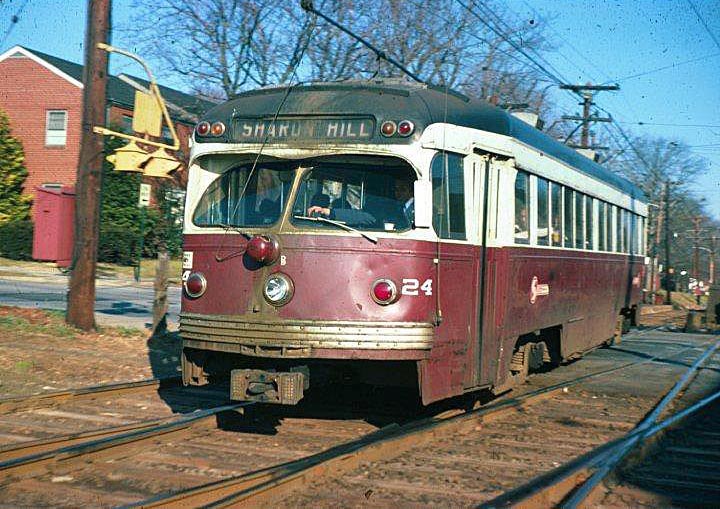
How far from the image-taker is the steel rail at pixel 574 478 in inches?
235

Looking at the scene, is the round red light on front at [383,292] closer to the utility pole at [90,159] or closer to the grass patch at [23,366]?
the grass patch at [23,366]

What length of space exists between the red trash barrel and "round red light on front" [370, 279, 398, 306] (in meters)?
7.27

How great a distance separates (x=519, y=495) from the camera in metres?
6.10

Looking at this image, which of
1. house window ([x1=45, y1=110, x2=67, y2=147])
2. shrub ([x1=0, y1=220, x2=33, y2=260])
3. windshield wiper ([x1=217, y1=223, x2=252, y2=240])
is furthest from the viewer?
house window ([x1=45, y1=110, x2=67, y2=147])

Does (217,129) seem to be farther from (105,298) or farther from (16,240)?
(16,240)

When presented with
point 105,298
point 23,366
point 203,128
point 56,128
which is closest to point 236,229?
point 203,128

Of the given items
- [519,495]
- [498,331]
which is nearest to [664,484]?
[519,495]

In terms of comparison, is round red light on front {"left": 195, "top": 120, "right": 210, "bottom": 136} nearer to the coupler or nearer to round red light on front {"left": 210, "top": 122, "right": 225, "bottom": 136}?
round red light on front {"left": 210, "top": 122, "right": 225, "bottom": 136}

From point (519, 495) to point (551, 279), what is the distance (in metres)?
5.19

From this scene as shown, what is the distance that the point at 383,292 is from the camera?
7430mm

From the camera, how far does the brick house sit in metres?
37.3

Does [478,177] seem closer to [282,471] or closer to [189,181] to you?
[189,181]

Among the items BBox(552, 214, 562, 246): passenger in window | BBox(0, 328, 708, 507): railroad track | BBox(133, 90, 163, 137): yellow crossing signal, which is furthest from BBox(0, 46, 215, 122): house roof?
BBox(0, 328, 708, 507): railroad track

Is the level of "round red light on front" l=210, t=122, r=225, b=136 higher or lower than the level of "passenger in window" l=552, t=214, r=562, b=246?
higher
